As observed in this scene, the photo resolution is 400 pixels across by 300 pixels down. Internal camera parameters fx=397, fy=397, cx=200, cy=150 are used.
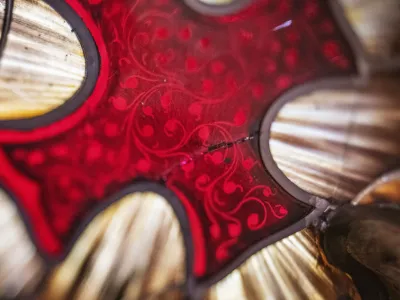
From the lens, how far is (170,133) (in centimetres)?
76

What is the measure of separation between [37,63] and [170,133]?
0.28 meters

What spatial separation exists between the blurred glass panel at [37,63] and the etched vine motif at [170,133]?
4 centimetres

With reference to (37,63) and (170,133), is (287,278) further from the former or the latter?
(37,63)

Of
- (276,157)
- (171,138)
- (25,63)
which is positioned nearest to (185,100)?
(171,138)

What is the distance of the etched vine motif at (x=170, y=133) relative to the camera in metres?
0.73

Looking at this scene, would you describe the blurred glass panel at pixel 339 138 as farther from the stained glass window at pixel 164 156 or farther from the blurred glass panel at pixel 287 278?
the blurred glass panel at pixel 287 278

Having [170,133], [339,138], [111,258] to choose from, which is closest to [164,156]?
[170,133]

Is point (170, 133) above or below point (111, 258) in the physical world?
above

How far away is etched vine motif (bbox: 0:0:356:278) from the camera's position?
0.73 m

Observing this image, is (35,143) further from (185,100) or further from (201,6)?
(201,6)

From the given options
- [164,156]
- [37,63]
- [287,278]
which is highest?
[37,63]

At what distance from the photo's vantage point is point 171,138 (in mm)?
764

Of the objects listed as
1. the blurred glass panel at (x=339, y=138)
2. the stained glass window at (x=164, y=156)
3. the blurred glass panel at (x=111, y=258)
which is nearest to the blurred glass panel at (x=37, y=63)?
the stained glass window at (x=164, y=156)

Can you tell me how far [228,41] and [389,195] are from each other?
396 mm
